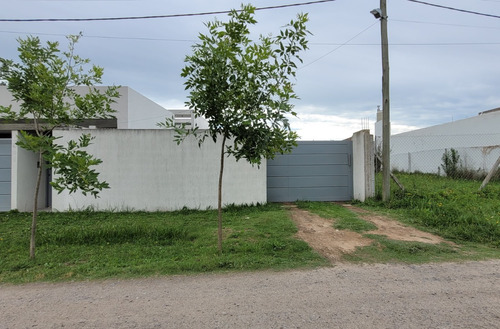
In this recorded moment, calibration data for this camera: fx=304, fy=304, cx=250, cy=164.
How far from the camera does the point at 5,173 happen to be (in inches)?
339

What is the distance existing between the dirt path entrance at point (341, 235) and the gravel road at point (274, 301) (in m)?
0.91

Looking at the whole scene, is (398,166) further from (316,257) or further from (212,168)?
(316,257)

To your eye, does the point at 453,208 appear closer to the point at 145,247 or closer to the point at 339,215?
the point at 339,215

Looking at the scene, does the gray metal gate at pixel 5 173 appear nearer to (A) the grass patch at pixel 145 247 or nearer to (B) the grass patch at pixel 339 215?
(A) the grass patch at pixel 145 247

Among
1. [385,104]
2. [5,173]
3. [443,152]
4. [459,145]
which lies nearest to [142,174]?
[5,173]

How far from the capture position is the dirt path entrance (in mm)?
5207

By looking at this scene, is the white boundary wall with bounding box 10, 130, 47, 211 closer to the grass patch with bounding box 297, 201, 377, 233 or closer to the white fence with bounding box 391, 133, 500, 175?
the grass patch with bounding box 297, 201, 377, 233

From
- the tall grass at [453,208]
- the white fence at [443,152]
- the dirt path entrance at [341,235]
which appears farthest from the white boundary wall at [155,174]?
the white fence at [443,152]

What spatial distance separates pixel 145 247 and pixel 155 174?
11.8 ft

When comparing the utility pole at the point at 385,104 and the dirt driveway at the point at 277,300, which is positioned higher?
the utility pole at the point at 385,104

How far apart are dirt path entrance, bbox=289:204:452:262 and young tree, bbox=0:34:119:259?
3637mm

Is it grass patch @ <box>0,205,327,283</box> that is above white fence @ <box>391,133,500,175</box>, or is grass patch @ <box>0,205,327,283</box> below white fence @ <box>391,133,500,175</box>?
below

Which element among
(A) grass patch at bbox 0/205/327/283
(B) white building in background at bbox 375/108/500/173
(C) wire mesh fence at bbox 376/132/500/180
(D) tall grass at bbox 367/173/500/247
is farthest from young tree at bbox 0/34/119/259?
(B) white building in background at bbox 375/108/500/173

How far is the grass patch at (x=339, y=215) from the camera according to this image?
21.2 feet
